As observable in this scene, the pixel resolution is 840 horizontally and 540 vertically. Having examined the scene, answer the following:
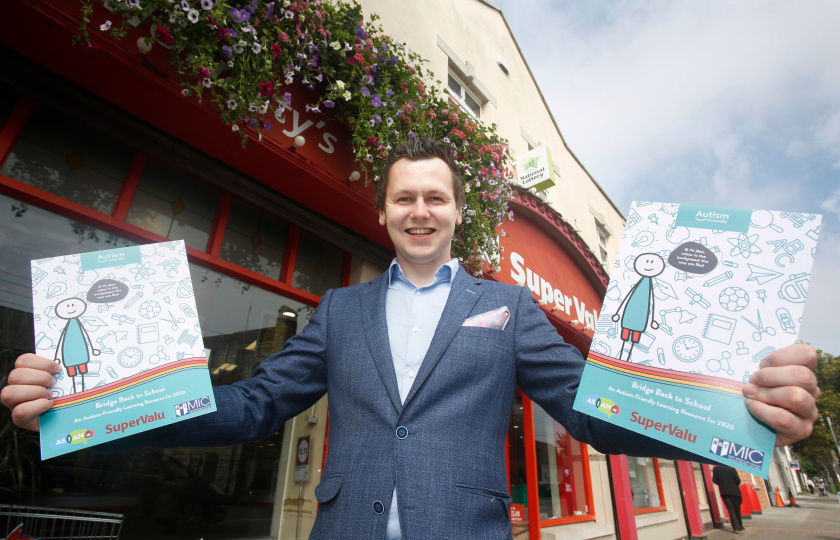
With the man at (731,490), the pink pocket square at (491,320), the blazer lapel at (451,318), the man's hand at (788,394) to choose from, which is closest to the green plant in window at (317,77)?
the blazer lapel at (451,318)

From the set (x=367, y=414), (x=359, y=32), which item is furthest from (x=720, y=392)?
(x=359, y=32)

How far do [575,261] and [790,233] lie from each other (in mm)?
7245

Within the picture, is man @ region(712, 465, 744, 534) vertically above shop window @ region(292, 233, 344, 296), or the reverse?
shop window @ region(292, 233, 344, 296)

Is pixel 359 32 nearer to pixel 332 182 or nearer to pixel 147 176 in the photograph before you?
pixel 332 182

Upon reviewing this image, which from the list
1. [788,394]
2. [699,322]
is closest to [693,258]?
[699,322]

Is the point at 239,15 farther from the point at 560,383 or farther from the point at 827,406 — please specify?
the point at 827,406

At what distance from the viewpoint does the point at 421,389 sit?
4.33 feet

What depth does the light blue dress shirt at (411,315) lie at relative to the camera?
56.9 inches

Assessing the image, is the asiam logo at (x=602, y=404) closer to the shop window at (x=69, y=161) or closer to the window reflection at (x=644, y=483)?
the shop window at (x=69, y=161)

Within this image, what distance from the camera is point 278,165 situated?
2.89 meters

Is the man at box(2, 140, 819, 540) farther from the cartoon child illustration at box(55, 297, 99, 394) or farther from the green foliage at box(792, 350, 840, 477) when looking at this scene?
the green foliage at box(792, 350, 840, 477)

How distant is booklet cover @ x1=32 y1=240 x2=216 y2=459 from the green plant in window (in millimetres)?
1262

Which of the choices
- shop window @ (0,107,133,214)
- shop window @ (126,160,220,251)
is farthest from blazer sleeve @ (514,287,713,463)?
shop window @ (0,107,133,214)

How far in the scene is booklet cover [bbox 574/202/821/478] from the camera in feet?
3.06
